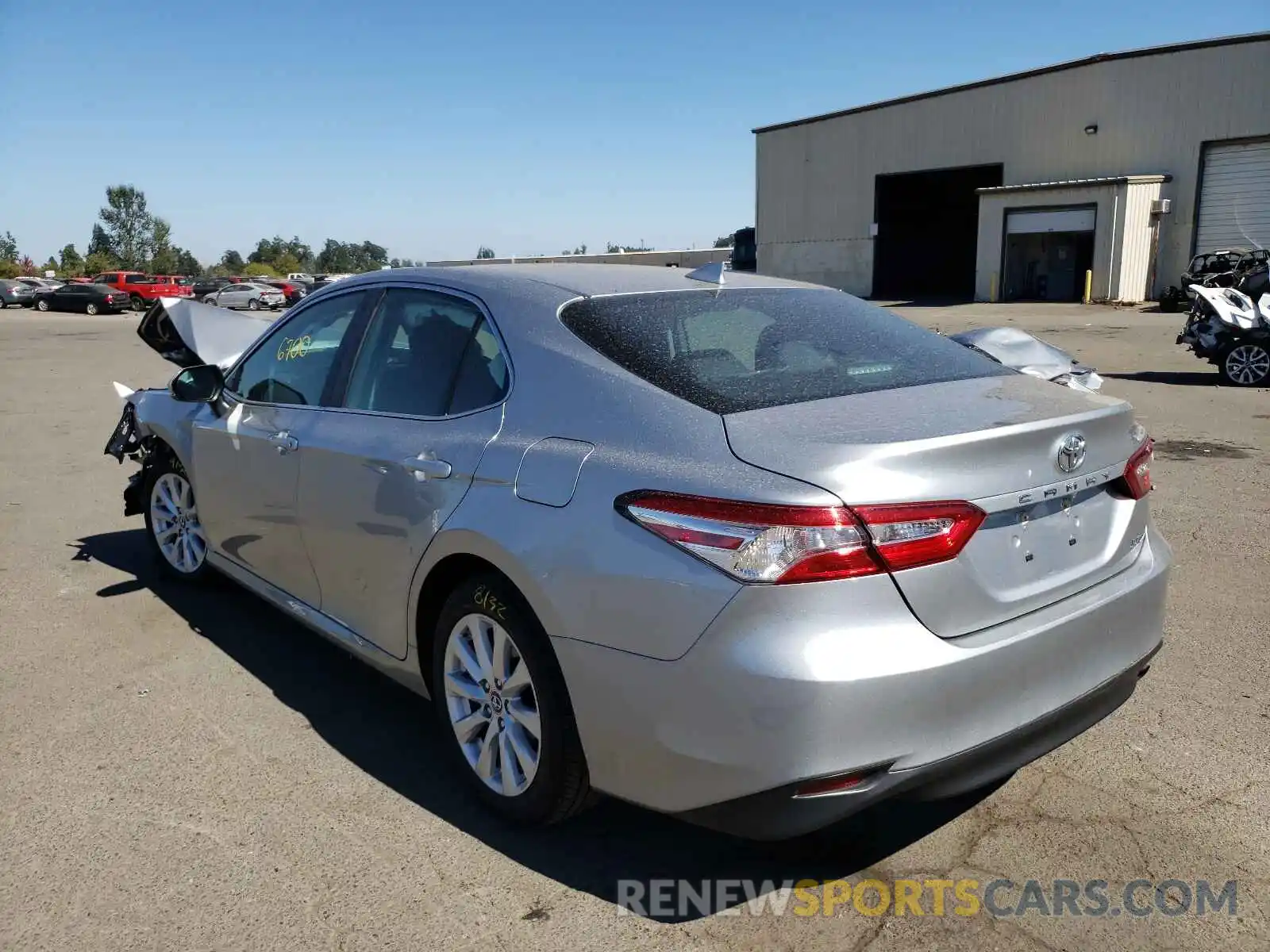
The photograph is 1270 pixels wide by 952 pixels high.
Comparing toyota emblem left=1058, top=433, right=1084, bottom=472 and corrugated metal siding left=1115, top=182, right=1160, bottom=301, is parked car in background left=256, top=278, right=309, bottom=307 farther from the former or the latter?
toyota emblem left=1058, top=433, right=1084, bottom=472

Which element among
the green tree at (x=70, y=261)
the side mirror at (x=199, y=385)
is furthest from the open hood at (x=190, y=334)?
the green tree at (x=70, y=261)

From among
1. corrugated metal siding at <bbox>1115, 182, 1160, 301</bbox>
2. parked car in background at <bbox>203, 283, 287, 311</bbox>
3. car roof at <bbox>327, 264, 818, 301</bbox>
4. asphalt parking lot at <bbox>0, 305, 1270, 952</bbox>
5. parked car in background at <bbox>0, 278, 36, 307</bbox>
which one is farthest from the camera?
parked car in background at <bbox>0, 278, 36, 307</bbox>

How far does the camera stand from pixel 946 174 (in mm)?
44375

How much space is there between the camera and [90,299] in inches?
1785

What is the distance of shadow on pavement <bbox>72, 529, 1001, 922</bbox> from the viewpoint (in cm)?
288

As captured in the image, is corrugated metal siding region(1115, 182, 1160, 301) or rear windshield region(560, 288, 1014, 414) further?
corrugated metal siding region(1115, 182, 1160, 301)

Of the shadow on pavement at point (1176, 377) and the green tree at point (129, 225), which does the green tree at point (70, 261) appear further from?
the shadow on pavement at point (1176, 377)

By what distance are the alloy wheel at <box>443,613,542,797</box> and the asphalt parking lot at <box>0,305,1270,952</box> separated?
0.20 m

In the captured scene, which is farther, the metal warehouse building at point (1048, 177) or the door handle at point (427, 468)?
the metal warehouse building at point (1048, 177)

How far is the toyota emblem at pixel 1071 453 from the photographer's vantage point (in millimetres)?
2670

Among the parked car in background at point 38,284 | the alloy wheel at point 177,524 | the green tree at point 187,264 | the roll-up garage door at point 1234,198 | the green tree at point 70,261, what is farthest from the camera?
the green tree at point 187,264

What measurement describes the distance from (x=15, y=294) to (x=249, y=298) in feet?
43.6

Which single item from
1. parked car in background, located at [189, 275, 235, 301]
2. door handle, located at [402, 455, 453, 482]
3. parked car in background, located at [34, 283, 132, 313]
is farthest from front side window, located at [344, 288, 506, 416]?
parked car in background, located at [189, 275, 235, 301]

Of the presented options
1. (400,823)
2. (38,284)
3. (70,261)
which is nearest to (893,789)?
(400,823)
